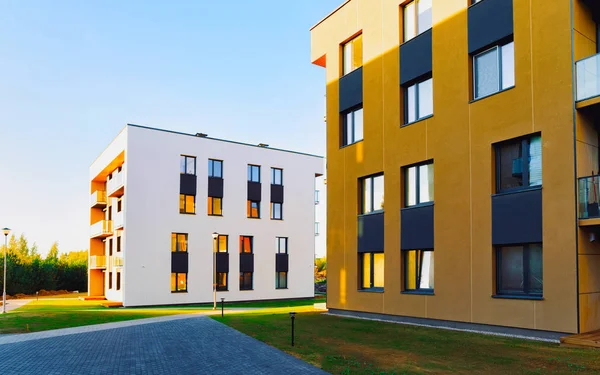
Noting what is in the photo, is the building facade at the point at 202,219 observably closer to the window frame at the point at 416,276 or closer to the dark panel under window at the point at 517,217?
the window frame at the point at 416,276

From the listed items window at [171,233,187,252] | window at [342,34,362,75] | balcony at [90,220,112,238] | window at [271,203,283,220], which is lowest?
window at [171,233,187,252]

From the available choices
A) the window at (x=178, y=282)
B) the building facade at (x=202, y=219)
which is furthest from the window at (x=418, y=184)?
the window at (x=178, y=282)

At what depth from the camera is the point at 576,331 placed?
12820 millimetres

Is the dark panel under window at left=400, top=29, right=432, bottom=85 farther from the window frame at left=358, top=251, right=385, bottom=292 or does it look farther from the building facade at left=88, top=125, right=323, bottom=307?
the building facade at left=88, top=125, right=323, bottom=307

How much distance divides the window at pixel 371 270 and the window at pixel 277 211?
767 inches

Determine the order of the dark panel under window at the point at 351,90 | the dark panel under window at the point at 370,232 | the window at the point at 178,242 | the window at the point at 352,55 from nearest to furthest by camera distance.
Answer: the dark panel under window at the point at 370,232
the dark panel under window at the point at 351,90
the window at the point at 352,55
the window at the point at 178,242

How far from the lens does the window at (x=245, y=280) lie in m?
37.8

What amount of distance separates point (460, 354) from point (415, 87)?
1021 cm

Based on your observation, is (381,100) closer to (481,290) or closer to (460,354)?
(481,290)

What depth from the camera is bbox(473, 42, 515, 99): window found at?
598 inches

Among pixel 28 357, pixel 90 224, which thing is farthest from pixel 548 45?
pixel 90 224

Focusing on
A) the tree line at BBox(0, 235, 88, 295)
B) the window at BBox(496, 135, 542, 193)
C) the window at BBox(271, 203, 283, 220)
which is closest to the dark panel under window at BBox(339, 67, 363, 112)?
the window at BBox(496, 135, 542, 193)

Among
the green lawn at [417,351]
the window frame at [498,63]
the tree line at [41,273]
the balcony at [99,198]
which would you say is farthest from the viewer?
the tree line at [41,273]

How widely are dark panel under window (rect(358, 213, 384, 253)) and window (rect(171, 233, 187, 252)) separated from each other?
1795 centimetres
